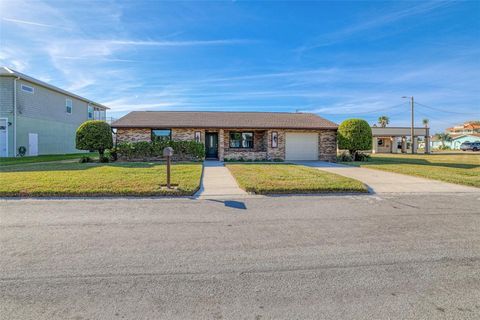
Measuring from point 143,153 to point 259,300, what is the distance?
15.9 metres

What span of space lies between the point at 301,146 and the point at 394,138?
25.3m

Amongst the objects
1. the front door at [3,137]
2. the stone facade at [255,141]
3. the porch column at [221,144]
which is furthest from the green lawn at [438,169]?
the front door at [3,137]

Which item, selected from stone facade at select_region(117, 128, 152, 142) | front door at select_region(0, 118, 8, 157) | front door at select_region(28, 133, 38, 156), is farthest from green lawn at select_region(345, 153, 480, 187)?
front door at select_region(0, 118, 8, 157)

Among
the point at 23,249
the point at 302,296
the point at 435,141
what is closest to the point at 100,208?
the point at 23,249

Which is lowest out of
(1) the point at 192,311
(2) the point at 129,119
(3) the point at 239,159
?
(1) the point at 192,311

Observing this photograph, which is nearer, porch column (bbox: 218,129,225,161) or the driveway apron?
the driveway apron

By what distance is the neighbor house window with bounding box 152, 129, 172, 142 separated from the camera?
1836 cm

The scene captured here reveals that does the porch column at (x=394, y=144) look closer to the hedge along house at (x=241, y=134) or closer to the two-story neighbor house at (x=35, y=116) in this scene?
the hedge along house at (x=241, y=134)

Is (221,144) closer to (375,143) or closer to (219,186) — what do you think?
(219,186)

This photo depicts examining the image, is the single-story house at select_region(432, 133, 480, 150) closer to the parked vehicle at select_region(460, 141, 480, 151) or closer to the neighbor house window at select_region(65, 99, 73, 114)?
the parked vehicle at select_region(460, 141, 480, 151)

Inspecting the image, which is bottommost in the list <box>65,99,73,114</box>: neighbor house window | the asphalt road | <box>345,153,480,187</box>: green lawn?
the asphalt road

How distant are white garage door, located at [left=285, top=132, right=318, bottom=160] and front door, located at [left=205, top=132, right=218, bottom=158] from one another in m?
5.26

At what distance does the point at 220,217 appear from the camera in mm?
5473

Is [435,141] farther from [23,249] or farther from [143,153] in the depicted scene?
[23,249]
